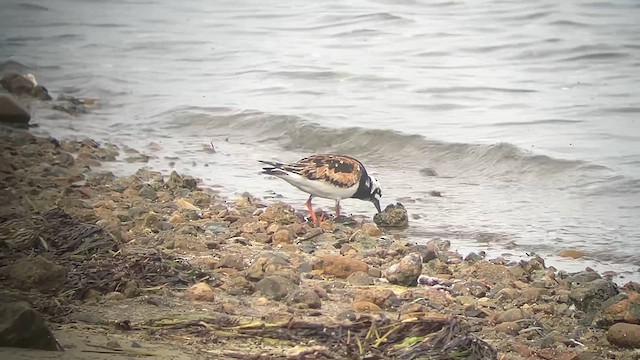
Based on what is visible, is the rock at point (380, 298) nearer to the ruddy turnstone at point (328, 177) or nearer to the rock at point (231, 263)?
the rock at point (231, 263)

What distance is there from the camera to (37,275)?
182 inches

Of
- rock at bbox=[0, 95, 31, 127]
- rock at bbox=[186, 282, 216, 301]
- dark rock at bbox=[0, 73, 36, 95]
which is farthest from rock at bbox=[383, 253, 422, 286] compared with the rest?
dark rock at bbox=[0, 73, 36, 95]

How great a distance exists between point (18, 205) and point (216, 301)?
2.10m

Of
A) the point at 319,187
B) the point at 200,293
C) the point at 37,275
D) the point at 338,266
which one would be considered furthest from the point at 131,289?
the point at 319,187

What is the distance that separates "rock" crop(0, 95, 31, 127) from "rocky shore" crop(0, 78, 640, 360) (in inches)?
99.3

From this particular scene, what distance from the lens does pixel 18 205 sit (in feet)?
21.1

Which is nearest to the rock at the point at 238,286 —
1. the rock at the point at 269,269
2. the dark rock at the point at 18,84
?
the rock at the point at 269,269

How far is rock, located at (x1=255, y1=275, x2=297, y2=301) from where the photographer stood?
5.04 m

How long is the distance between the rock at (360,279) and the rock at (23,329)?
86.9 inches

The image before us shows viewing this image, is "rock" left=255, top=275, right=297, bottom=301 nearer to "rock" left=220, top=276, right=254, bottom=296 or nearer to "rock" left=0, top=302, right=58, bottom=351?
"rock" left=220, top=276, right=254, bottom=296

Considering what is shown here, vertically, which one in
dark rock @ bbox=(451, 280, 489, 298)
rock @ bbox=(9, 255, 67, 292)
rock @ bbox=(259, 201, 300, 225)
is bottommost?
rock @ bbox=(259, 201, 300, 225)

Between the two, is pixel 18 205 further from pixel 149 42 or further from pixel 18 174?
pixel 149 42

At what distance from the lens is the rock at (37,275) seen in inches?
180

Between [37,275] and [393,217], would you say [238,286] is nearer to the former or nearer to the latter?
[37,275]
